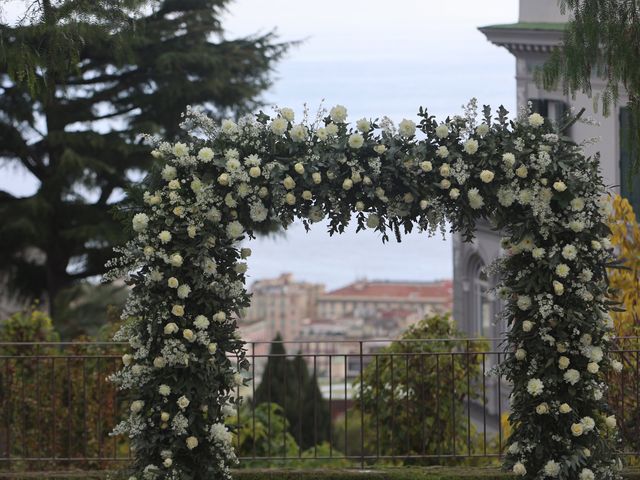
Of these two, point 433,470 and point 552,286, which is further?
point 433,470

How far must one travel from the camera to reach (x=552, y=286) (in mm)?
7641

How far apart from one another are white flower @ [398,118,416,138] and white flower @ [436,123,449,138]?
0.16m

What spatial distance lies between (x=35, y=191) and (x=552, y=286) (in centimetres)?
2061

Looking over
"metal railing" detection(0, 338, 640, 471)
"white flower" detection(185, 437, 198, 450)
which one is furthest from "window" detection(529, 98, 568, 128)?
"white flower" detection(185, 437, 198, 450)

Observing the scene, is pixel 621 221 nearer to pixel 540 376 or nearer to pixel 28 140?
pixel 540 376

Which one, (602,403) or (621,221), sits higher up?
(621,221)

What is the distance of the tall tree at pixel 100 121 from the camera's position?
84.5 feet

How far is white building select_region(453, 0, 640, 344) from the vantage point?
1973 centimetres

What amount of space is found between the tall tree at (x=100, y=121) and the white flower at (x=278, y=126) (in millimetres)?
18098

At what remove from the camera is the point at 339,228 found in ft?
24.6

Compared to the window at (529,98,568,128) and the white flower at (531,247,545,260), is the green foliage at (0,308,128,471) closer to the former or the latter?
the white flower at (531,247,545,260)

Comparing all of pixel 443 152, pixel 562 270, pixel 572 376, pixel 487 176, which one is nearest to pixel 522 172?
pixel 487 176

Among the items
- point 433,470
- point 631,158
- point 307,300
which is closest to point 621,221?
point 631,158

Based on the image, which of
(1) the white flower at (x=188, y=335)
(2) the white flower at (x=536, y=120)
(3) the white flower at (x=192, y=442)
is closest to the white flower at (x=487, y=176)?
(2) the white flower at (x=536, y=120)
